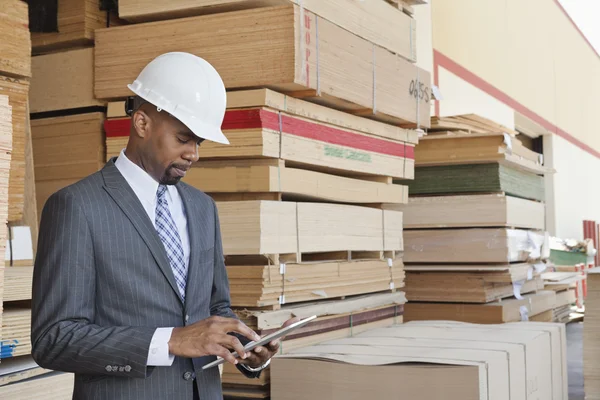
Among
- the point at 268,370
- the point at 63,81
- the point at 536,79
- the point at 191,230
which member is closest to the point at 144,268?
the point at 191,230

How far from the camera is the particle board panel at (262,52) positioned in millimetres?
3848

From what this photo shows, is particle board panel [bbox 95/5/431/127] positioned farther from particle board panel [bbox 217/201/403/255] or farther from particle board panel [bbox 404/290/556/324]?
particle board panel [bbox 404/290/556/324]

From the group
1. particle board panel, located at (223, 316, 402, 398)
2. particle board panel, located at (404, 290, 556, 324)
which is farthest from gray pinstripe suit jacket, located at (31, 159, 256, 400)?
particle board panel, located at (404, 290, 556, 324)

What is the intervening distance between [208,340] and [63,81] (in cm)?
282

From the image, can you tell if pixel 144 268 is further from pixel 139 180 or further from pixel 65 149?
pixel 65 149

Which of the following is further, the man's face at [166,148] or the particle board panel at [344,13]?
the particle board panel at [344,13]

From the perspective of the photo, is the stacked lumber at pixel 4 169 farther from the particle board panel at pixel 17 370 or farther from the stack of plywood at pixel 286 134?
the stack of plywood at pixel 286 134

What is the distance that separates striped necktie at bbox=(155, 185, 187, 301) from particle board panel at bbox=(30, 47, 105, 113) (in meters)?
2.19

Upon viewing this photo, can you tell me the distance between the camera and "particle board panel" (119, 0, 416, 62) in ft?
13.2

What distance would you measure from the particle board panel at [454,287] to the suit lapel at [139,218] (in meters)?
4.25

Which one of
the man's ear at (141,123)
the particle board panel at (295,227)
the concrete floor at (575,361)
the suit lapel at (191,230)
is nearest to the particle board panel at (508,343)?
the particle board panel at (295,227)

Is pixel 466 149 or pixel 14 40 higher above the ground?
pixel 14 40

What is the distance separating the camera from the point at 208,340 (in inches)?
75.8

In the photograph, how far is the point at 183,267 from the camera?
7.27 feet
